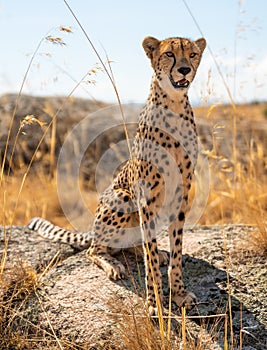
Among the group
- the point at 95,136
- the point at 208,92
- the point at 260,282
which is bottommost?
A: the point at 260,282

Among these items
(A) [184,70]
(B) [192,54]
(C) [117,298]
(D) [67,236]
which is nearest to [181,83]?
(A) [184,70]

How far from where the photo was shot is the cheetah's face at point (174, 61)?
2754mm

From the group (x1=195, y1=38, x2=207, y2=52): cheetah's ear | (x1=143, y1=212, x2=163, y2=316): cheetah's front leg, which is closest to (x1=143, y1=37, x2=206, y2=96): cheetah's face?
(x1=195, y1=38, x2=207, y2=52): cheetah's ear

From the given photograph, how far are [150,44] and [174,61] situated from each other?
10.7 inches

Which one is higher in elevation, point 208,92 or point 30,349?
point 208,92

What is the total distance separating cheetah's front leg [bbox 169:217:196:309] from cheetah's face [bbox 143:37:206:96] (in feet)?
2.48

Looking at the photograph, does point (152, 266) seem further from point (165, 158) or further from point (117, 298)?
point (165, 158)

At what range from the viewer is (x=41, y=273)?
11.5ft

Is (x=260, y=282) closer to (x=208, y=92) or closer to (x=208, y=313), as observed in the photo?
(x=208, y=313)

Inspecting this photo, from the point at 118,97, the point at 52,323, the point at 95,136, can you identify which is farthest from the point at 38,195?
the point at 118,97

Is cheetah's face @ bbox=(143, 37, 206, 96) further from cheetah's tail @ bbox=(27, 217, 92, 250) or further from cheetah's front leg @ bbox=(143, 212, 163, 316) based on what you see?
cheetah's tail @ bbox=(27, 217, 92, 250)

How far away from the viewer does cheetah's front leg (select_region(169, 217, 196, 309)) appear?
118 inches

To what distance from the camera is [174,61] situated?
2.79 m

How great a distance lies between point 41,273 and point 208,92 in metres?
1.58
